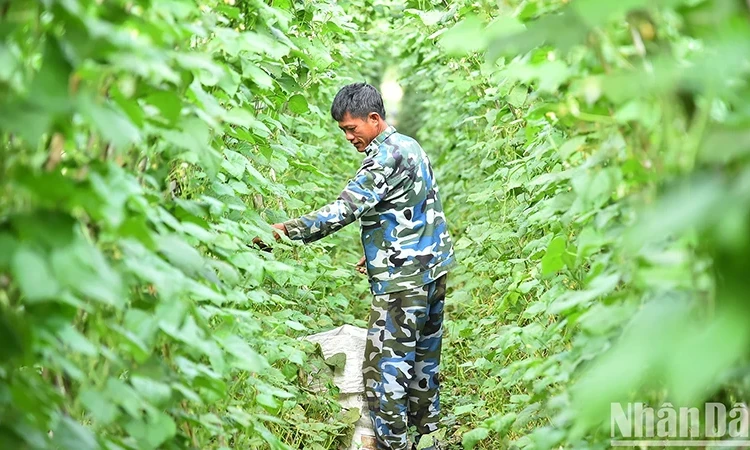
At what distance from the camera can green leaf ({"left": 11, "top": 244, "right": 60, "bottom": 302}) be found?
1.48 metres

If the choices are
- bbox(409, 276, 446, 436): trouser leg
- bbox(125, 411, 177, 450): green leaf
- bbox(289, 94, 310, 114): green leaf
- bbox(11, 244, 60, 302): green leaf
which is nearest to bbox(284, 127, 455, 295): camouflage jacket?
bbox(409, 276, 446, 436): trouser leg

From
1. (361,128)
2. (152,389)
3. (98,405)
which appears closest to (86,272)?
(98,405)

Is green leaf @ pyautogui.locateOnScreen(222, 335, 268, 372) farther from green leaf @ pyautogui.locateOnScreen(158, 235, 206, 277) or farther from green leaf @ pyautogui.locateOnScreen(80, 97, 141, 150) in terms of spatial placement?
green leaf @ pyautogui.locateOnScreen(80, 97, 141, 150)

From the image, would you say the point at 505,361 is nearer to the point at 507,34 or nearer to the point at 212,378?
the point at 212,378

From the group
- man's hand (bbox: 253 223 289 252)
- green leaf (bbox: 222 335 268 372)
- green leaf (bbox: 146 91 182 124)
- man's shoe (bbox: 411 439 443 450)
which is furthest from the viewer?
man's shoe (bbox: 411 439 443 450)

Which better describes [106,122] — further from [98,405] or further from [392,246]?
[392,246]

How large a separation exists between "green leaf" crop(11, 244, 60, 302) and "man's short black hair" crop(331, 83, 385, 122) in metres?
2.76

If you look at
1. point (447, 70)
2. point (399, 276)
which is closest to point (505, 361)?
point (399, 276)

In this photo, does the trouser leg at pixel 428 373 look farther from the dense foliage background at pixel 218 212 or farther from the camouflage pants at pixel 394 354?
the dense foliage background at pixel 218 212

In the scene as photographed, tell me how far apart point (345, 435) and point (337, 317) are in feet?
4.36

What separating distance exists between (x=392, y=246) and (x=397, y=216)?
0.14m

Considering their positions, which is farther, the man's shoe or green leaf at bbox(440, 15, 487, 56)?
the man's shoe

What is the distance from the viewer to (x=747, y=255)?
1.30 meters

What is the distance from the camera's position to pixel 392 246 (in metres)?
4.14
